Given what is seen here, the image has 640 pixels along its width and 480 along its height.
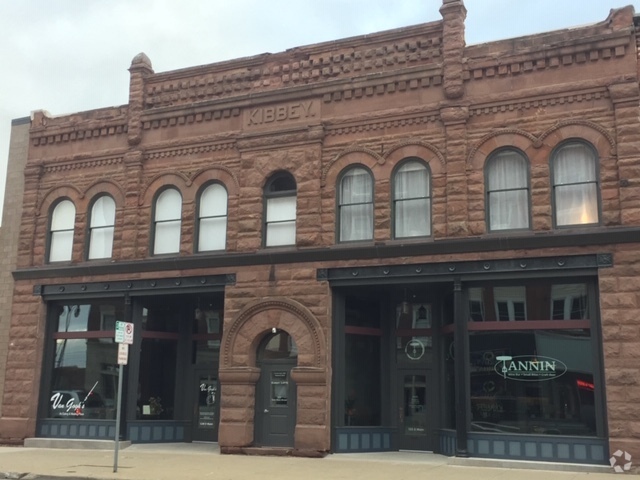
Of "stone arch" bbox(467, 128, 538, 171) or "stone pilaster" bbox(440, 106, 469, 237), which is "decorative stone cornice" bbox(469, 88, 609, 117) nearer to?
"stone pilaster" bbox(440, 106, 469, 237)

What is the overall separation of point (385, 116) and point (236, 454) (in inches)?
362

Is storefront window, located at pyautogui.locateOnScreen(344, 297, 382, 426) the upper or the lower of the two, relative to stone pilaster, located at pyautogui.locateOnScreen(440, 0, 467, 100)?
lower

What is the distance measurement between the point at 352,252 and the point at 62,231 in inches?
373

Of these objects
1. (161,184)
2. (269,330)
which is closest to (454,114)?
(269,330)

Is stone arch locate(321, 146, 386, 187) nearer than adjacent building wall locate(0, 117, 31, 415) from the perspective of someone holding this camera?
Yes

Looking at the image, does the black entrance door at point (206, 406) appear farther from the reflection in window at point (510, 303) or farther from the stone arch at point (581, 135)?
the stone arch at point (581, 135)

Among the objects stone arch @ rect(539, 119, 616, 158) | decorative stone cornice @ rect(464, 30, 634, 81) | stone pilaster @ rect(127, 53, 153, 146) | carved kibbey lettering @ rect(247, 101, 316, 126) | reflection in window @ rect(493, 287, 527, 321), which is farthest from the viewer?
stone pilaster @ rect(127, 53, 153, 146)

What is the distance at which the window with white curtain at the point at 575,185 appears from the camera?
16458mm

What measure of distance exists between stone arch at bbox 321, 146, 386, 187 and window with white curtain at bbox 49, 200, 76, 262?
821cm

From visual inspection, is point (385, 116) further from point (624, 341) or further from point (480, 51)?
point (624, 341)

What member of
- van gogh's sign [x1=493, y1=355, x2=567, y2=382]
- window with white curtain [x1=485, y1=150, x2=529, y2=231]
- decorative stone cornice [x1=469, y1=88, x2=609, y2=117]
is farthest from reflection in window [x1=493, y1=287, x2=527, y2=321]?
decorative stone cornice [x1=469, y1=88, x2=609, y2=117]

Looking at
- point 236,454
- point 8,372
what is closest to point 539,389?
point 236,454

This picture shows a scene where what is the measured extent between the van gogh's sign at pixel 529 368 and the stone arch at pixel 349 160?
569cm

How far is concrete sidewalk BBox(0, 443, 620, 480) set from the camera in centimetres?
1443
